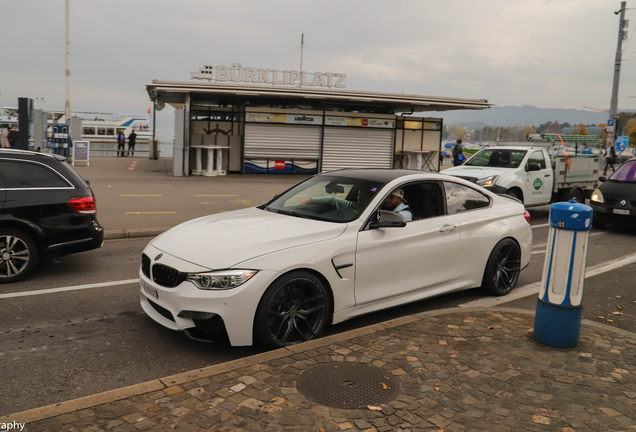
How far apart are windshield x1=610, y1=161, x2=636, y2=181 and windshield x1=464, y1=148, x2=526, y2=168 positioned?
2.17 metres

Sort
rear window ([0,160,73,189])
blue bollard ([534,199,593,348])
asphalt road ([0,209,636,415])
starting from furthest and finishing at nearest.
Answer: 1. rear window ([0,160,73,189])
2. blue bollard ([534,199,593,348])
3. asphalt road ([0,209,636,415])

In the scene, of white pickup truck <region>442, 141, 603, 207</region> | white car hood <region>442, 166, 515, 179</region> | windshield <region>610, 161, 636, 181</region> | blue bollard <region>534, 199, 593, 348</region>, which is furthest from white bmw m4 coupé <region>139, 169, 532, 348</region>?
windshield <region>610, 161, 636, 181</region>

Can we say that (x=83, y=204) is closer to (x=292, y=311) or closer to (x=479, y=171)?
(x=292, y=311)

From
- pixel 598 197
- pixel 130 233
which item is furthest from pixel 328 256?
pixel 598 197

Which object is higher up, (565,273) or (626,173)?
(626,173)

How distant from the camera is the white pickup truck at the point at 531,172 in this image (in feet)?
42.9

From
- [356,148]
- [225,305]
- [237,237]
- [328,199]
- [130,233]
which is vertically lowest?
[130,233]

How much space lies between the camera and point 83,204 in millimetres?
7062

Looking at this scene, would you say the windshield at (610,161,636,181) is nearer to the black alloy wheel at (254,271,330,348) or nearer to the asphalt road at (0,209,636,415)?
the asphalt road at (0,209,636,415)

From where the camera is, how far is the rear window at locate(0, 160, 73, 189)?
6758 mm

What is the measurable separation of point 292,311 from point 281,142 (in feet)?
69.3

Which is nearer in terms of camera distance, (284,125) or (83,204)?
(83,204)

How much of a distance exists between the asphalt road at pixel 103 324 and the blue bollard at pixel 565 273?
1518mm

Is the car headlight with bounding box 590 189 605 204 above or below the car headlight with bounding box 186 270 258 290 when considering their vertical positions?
above
